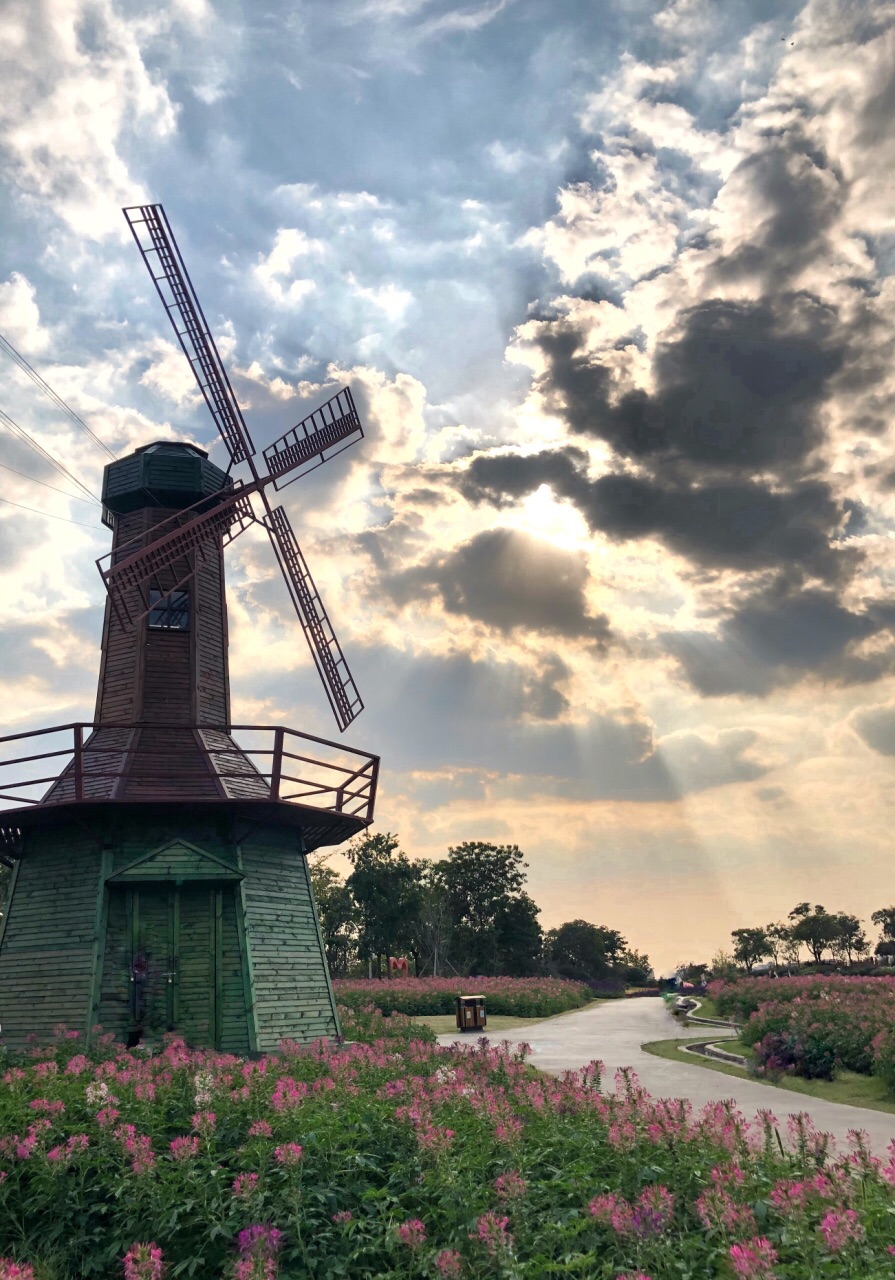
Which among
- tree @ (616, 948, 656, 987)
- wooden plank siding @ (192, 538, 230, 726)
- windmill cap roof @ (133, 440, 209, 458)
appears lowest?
tree @ (616, 948, 656, 987)

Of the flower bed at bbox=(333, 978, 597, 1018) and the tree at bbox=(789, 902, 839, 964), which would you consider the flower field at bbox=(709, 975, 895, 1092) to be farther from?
the tree at bbox=(789, 902, 839, 964)

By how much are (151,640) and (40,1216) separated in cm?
1387

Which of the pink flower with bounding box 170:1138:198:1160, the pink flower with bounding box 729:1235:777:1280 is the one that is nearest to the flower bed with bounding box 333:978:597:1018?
the pink flower with bounding box 170:1138:198:1160

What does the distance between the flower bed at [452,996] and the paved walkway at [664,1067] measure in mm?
4087

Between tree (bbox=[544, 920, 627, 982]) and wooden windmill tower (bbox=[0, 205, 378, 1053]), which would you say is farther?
tree (bbox=[544, 920, 627, 982])

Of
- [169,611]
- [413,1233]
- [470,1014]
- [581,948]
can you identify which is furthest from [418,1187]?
[581,948]

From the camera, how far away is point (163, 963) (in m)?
17.0

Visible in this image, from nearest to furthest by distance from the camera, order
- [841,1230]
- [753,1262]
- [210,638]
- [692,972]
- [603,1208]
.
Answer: [753,1262] < [841,1230] < [603,1208] < [210,638] < [692,972]

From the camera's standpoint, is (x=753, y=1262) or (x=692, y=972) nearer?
(x=753, y=1262)

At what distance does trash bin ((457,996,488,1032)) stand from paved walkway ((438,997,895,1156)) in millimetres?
1264

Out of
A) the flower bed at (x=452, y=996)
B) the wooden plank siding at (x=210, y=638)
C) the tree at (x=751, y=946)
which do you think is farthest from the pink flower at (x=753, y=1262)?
the tree at (x=751, y=946)

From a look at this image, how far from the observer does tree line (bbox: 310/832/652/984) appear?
58.2 metres

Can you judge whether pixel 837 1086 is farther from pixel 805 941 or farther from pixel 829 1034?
pixel 805 941

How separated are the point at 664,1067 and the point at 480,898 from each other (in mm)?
49986
